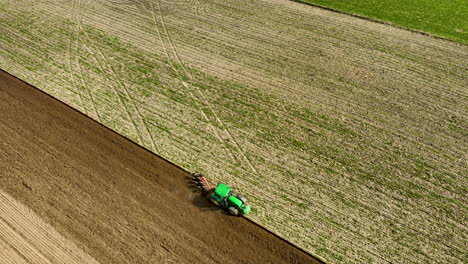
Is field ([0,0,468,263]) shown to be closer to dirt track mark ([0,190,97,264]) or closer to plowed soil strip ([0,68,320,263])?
plowed soil strip ([0,68,320,263])

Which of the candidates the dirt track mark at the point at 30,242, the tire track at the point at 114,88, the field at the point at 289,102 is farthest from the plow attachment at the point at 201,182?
the dirt track mark at the point at 30,242

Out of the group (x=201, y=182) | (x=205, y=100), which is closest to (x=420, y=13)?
(x=205, y=100)

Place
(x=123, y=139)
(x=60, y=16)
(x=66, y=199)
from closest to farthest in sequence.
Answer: (x=66, y=199), (x=123, y=139), (x=60, y=16)

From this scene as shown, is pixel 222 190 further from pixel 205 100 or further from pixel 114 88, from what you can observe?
pixel 114 88

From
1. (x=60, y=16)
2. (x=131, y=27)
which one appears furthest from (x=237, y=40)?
(x=60, y=16)

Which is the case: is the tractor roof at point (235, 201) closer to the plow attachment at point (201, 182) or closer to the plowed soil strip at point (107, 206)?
the plowed soil strip at point (107, 206)

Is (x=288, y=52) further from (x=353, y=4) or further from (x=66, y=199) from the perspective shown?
(x=66, y=199)
